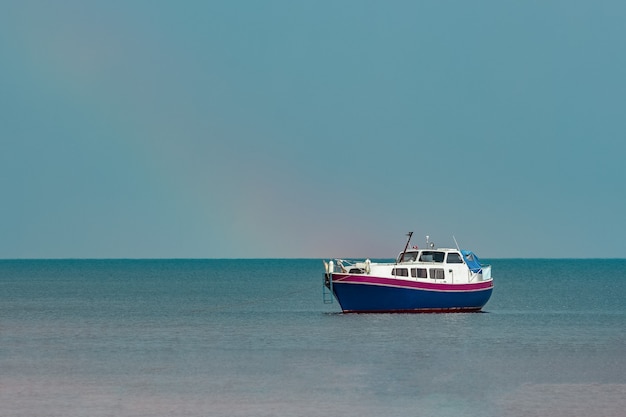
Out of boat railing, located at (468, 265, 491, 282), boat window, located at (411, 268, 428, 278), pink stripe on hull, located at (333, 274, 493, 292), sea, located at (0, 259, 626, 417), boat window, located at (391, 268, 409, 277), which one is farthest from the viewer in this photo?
boat railing, located at (468, 265, 491, 282)

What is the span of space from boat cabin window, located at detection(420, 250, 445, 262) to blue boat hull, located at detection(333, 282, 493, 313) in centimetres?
221

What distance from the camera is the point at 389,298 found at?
276ft

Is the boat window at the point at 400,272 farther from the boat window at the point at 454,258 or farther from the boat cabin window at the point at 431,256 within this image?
the boat window at the point at 454,258

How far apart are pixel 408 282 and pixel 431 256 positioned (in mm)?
3318

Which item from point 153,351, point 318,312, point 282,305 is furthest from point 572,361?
point 282,305

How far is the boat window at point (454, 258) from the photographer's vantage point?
280 feet

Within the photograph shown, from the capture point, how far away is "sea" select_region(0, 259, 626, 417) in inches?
1737

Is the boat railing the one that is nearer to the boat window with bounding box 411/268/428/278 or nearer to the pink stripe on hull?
the pink stripe on hull

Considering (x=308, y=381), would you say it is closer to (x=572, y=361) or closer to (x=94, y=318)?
(x=572, y=361)

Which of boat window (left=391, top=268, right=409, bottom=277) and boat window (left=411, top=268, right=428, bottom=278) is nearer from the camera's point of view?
boat window (left=391, top=268, right=409, bottom=277)

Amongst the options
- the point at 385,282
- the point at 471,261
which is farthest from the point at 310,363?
the point at 471,261

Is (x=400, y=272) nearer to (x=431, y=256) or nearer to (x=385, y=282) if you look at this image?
(x=385, y=282)

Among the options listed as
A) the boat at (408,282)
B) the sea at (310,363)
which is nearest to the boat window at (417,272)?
the boat at (408,282)

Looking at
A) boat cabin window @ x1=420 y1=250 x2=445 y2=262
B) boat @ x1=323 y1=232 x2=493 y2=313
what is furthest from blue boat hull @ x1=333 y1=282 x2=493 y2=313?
boat cabin window @ x1=420 y1=250 x2=445 y2=262
